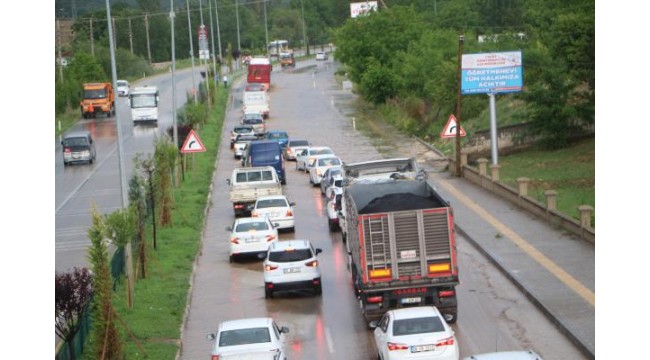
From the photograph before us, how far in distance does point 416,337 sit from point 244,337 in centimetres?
309

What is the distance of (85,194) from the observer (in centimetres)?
5309

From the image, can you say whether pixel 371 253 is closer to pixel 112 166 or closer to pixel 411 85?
pixel 112 166

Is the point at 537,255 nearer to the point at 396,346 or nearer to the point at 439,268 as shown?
the point at 439,268

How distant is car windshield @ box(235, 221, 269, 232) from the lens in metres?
34.3

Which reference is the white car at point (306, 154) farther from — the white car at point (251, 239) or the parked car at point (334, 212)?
the white car at point (251, 239)

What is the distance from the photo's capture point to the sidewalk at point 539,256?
24766 millimetres

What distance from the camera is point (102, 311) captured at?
2136cm

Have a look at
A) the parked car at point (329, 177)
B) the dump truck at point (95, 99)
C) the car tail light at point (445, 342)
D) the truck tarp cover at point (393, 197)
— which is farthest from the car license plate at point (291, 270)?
the dump truck at point (95, 99)

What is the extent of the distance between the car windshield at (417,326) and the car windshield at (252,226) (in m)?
13.9

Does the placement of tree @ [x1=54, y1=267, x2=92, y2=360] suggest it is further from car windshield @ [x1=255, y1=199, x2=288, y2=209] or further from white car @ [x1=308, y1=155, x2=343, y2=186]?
white car @ [x1=308, y1=155, x2=343, y2=186]

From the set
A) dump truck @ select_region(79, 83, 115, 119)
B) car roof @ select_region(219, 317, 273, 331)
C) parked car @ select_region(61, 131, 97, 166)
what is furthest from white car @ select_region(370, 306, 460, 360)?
dump truck @ select_region(79, 83, 115, 119)

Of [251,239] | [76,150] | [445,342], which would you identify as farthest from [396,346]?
[76,150]

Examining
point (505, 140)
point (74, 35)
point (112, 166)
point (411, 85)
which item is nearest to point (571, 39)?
point (505, 140)

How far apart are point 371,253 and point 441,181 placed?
26990 millimetres
